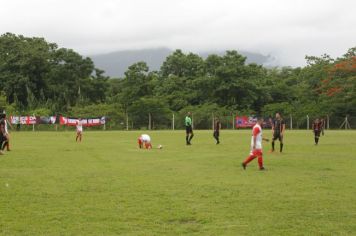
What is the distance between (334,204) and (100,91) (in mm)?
62629

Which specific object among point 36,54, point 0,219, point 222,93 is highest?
point 36,54

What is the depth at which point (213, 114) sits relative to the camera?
196ft

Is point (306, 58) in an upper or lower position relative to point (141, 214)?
upper

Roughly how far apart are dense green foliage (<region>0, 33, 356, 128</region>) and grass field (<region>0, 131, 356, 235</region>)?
140ft

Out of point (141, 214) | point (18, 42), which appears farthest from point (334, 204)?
point (18, 42)

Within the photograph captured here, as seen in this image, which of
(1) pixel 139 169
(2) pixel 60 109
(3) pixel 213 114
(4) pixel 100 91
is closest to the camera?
(1) pixel 139 169

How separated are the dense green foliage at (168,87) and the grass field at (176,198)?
42.6 meters

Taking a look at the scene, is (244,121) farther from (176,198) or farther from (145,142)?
(176,198)

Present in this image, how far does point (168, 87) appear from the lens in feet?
216

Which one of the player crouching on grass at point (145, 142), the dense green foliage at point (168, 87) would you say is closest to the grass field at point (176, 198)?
the player crouching on grass at point (145, 142)

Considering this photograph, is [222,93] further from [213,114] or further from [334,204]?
[334,204]

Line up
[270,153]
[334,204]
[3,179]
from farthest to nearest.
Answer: [270,153]
[3,179]
[334,204]

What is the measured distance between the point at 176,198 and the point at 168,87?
181 ft

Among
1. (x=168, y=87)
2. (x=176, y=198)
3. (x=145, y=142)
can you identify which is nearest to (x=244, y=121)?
(x=168, y=87)
